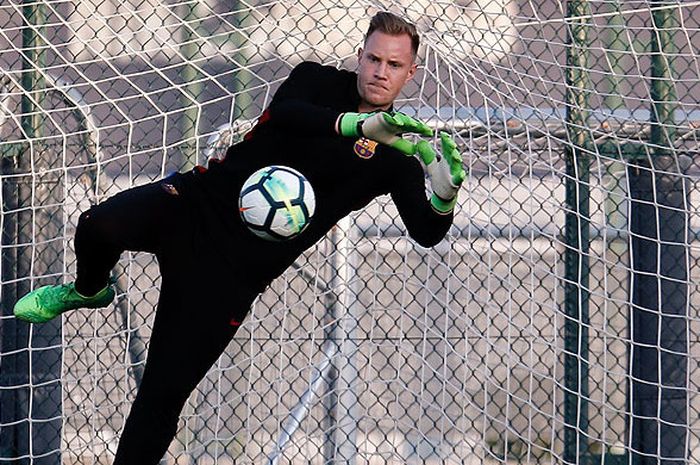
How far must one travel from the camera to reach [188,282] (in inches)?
147

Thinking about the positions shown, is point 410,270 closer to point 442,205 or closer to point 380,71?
point 380,71

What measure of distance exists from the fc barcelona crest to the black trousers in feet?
1.82

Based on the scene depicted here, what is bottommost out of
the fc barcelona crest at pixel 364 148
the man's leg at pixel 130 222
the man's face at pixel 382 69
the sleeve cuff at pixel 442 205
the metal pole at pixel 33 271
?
the metal pole at pixel 33 271

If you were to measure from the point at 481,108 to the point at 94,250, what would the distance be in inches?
89.5

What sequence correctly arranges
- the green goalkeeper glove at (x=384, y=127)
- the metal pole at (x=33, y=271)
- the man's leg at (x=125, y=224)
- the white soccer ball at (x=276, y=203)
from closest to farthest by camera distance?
the green goalkeeper glove at (x=384, y=127), the white soccer ball at (x=276, y=203), the man's leg at (x=125, y=224), the metal pole at (x=33, y=271)

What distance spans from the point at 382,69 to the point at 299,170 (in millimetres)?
432

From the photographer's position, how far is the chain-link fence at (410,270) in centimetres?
538

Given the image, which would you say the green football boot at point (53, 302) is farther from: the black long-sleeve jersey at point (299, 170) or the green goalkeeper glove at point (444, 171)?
the green goalkeeper glove at point (444, 171)

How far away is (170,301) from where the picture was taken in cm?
376

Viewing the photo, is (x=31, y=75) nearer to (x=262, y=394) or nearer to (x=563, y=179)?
(x=262, y=394)

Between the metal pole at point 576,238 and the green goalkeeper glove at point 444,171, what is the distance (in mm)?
1988

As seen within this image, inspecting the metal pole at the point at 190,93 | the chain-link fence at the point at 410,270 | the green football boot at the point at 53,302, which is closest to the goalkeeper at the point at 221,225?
the green football boot at the point at 53,302

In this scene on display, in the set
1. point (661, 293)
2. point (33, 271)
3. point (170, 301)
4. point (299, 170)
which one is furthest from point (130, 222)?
point (661, 293)

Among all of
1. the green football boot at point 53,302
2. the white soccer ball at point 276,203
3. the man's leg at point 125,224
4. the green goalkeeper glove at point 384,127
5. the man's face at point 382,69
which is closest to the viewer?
the green goalkeeper glove at point 384,127
